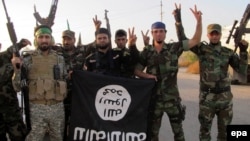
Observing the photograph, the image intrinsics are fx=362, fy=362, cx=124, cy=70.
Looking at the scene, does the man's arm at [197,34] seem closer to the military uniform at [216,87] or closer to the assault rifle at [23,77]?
the military uniform at [216,87]

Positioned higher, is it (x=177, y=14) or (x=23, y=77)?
(x=177, y=14)

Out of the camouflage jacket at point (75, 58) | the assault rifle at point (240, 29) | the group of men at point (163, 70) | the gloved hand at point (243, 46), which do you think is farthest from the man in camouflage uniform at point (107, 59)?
the assault rifle at point (240, 29)

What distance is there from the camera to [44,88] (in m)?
4.86

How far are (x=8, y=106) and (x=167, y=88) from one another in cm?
241

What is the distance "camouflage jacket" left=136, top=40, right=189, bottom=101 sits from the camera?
18.0 feet

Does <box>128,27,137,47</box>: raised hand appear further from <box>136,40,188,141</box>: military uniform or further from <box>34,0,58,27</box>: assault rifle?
<box>34,0,58,27</box>: assault rifle

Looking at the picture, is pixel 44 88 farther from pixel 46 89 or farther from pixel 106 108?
pixel 106 108

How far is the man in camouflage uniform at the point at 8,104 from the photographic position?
537 centimetres

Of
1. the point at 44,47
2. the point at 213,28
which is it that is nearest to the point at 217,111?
the point at 213,28

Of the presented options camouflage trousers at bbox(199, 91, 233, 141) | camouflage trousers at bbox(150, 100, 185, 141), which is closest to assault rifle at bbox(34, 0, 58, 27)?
camouflage trousers at bbox(150, 100, 185, 141)

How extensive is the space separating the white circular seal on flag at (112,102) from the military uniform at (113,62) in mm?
283

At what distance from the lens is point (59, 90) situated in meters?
4.95

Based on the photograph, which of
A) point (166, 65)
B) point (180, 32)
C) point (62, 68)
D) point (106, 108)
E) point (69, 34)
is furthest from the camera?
point (69, 34)

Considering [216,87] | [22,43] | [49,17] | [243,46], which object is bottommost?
[216,87]
